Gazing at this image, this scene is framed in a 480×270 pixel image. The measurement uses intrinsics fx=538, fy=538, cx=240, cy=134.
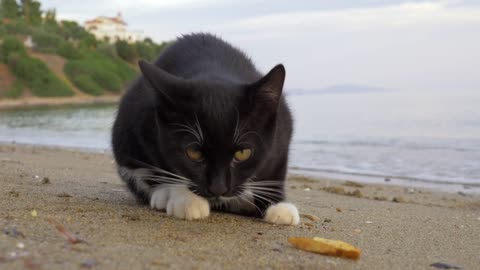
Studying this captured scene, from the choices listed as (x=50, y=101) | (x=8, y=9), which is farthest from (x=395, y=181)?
(x=8, y=9)

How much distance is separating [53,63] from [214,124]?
48140mm

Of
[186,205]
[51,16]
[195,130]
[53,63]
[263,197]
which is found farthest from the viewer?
[51,16]

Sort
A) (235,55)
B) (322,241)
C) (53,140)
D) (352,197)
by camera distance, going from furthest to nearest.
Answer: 1. (53,140)
2. (352,197)
3. (235,55)
4. (322,241)

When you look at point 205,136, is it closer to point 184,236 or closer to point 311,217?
point 184,236

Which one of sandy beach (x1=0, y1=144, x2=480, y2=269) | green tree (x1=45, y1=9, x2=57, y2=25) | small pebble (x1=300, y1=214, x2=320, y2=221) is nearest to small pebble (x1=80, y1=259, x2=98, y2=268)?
sandy beach (x1=0, y1=144, x2=480, y2=269)

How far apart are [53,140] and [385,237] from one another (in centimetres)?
1266

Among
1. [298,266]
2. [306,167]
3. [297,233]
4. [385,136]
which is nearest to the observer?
[298,266]

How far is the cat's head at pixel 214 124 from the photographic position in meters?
2.46

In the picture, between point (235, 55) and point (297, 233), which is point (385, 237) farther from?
point (235, 55)

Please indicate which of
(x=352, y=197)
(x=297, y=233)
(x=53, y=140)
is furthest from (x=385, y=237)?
(x=53, y=140)

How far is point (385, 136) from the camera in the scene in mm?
12703

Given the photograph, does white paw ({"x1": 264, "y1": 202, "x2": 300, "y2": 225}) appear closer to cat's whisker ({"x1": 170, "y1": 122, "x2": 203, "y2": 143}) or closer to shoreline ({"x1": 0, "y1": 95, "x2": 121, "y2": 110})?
cat's whisker ({"x1": 170, "y1": 122, "x2": 203, "y2": 143})

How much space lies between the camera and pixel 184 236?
2.35 meters

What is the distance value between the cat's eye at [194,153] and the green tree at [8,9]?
57.4 m
